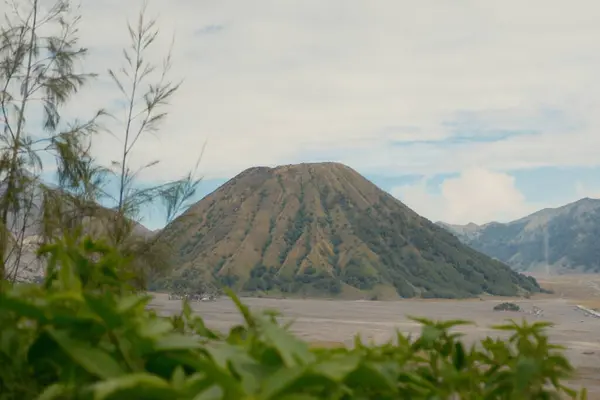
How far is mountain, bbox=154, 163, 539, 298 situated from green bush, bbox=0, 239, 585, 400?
85.4m

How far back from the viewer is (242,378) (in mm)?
683

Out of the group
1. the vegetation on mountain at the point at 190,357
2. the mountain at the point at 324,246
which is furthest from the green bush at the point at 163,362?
the mountain at the point at 324,246

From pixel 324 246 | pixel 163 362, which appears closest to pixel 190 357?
pixel 163 362

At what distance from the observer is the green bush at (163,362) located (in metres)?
0.66

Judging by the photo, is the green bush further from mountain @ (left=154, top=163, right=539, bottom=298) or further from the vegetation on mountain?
mountain @ (left=154, top=163, right=539, bottom=298)

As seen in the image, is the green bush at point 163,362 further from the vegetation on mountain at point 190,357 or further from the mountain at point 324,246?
the mountain at point 324,246

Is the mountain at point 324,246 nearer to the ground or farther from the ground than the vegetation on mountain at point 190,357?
farther from the ground

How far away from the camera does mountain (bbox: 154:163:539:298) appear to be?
102 metres

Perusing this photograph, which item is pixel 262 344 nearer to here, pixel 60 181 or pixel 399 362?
pixel 399 362

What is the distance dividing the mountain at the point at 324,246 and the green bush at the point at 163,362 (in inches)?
3361

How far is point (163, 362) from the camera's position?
758mm

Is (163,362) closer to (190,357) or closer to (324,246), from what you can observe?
(190,357)

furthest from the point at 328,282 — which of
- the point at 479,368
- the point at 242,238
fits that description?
the point at 479,368

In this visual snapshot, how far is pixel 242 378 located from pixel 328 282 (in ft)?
326
